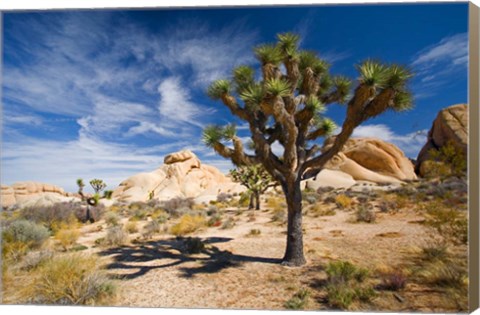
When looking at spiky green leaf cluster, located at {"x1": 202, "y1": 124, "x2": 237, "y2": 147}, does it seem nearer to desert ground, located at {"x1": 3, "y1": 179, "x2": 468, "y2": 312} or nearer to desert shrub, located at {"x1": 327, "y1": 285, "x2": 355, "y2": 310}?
desert ground, located at {"x1": 3, "y1": 179, "x2": 468, "y2": 312}

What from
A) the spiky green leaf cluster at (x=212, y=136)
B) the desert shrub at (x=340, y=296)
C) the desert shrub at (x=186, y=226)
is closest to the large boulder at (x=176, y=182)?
the desert shrub at (x=186, y=226)

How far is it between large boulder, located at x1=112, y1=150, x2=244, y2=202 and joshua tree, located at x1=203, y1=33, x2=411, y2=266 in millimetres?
26785

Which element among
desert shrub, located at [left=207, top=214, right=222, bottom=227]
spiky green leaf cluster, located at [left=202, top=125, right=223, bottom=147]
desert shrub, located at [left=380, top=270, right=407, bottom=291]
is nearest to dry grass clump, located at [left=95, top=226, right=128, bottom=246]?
desert shrub, located at [left=207, top=214, right=222, bottom=227]

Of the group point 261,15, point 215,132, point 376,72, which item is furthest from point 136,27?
point 376,72

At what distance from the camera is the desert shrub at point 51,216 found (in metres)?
9.82

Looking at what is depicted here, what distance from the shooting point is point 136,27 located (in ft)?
23.6

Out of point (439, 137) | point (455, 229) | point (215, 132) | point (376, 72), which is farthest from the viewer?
point (439, 137)

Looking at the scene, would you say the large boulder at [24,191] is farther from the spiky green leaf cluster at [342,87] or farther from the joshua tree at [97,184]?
the spiky green leaf cluster at [342,87]

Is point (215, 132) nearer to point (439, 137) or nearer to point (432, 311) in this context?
point (432, 311)

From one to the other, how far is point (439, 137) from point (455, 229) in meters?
21.6

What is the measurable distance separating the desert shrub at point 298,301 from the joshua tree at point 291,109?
4.34 ft

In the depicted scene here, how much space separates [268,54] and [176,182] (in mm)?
32232

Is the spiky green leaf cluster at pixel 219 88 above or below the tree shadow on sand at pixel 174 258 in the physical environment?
above

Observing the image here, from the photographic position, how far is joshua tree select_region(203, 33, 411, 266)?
515 cm
